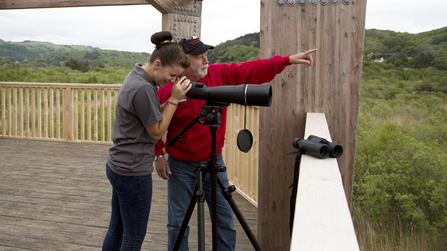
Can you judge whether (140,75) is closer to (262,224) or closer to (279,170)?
(279,170)

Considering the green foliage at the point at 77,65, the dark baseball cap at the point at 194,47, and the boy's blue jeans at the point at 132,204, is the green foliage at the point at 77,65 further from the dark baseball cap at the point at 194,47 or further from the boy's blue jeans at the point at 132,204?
the boy's blue jeans at the point at 132,204

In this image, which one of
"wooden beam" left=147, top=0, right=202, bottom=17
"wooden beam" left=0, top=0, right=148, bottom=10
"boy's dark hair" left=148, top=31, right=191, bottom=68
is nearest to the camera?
"boy's dark hair" left=148, top=31, right=191, bottom=68

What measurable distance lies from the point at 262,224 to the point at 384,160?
326 cm

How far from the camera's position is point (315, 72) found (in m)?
1.91

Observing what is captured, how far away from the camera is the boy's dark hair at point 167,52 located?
51.5 inches

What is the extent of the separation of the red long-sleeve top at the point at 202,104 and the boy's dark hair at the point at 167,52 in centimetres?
31

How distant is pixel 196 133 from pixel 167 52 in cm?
46

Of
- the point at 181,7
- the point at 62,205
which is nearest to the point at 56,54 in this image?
the point at 181,7

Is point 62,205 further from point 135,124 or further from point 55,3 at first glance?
point 55,3

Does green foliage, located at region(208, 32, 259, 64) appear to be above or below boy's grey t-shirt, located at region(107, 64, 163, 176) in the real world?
above

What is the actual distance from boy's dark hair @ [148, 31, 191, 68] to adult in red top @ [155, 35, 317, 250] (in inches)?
8.2

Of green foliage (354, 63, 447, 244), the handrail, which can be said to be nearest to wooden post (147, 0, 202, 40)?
green foliage (354, 63, 447, 244)

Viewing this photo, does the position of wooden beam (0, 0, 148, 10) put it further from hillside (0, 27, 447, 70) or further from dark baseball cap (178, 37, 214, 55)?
hillside (0, 27, 447, 70)

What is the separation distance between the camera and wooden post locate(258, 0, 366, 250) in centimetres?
184
